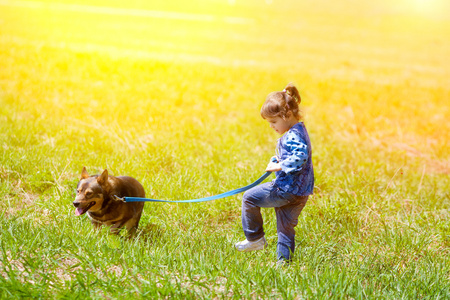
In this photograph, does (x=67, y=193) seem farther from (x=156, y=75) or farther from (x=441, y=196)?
(x=156, y=75)

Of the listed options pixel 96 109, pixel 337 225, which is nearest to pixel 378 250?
pixel 337 225

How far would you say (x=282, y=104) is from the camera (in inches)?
162

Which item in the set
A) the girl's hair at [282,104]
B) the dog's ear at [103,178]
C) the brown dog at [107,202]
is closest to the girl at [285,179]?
the girl's hair at [282,104]

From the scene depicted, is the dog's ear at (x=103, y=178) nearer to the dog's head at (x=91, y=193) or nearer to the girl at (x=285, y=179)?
the dog's head at (x=91, y=193)

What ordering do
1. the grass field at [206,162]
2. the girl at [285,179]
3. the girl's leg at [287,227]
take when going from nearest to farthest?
the grass field at [206,162] < the girl at [285,179] < the girl's leg at [287,227]

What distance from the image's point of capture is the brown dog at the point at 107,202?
444 cm

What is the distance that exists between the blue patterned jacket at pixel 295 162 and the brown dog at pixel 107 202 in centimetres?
168

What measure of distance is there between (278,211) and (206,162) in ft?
9.12

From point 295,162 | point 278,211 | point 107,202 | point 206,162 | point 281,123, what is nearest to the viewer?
point 295,162

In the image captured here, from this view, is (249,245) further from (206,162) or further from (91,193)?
(206,162)

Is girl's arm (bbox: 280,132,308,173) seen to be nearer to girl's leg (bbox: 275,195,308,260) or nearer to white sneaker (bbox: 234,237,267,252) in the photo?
girl's leg (bbox: 275,195,308,260)

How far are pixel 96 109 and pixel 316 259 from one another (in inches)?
245

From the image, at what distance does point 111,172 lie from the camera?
247 inches

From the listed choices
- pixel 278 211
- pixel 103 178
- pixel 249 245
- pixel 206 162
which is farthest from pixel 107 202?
pixel 206 162
